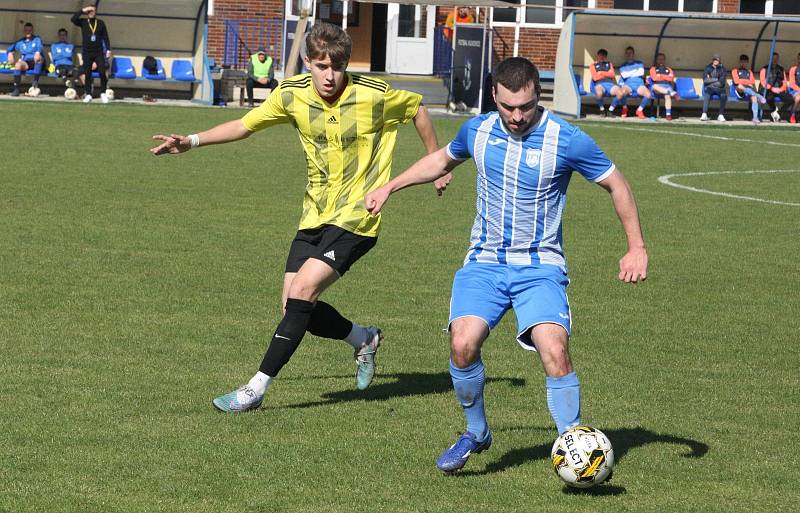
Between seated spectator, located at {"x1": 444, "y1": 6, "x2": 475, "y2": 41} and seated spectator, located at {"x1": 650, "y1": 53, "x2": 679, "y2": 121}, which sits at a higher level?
seated spectator, located at {"x1": 444, "y1": 6, "x2": 475, "y2": 41}

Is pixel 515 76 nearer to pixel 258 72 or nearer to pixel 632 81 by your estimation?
pixel 258 72

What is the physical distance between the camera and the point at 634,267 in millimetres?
5684

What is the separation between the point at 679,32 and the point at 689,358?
27.3m

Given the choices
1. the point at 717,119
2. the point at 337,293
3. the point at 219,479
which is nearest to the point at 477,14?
the point at 717,119

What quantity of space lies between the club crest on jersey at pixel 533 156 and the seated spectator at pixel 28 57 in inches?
1102

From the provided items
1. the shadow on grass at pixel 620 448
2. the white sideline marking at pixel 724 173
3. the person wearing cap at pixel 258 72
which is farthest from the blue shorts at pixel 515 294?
the person wearing cap at pixel 258 72

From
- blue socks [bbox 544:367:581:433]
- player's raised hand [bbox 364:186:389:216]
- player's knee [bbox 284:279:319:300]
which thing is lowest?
blue socks [bbox 544:367:581:433]

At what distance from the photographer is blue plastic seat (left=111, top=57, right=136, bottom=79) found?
3306 centimetres

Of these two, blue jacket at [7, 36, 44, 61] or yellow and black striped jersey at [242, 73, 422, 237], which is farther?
blue jacket at [7, 36, 44, 61]

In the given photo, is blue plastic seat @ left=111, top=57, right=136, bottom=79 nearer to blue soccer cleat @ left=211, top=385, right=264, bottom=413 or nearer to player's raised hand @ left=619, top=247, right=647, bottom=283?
blue soccer cleat @ left=211, top=385, right=264, bottom=413

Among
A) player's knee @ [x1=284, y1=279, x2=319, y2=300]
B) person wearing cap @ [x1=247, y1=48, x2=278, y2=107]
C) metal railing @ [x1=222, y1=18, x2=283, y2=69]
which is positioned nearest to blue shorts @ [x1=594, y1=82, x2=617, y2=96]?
person wearing cap @ [x1=247, y1=48, x2=278, y2=107]

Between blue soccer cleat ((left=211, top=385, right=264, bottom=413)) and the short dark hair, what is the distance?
218 cm

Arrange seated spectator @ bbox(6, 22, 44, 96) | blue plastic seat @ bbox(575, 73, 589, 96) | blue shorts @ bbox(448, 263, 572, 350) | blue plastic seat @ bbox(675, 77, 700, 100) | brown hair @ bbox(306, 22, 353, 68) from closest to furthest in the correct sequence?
blue shorts @ bbox(448, 263, 572, 350), brown hair @ bbox(306, 22, 353, 68), seated spectator @ bbox(6, 22, 44, 96), blue plastic seat @ bbox(575, 73, 589, 96), blue plastic seat @ bbox(675, 77, 700, 100)

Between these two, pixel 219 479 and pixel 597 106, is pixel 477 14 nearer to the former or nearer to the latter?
pixel 597 106
